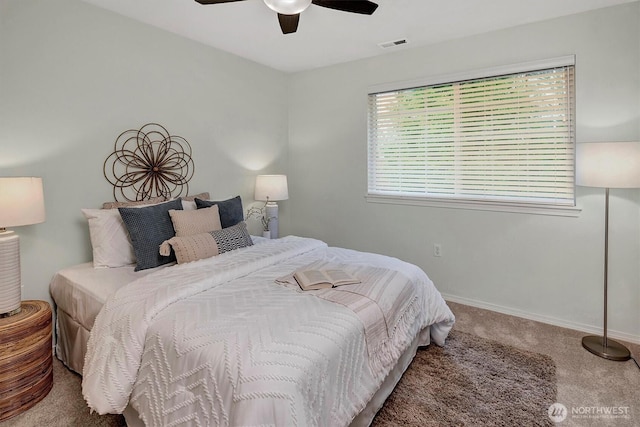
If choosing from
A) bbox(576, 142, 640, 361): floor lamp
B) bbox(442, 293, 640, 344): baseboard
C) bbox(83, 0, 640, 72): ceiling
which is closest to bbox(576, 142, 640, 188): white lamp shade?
bbox(576, 142, 640, 361): floor lamp

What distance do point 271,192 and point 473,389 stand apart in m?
2.60

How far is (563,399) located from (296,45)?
350cm

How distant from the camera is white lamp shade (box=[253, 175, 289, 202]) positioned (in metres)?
3.84

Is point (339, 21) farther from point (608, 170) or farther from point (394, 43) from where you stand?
point (608, 170)

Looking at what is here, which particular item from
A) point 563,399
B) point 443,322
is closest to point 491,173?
point 443,322

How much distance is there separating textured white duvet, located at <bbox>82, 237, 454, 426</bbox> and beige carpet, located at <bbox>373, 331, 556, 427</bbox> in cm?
32

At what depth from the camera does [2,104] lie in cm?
223

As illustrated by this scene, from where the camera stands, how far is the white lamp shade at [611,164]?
2.26 meters

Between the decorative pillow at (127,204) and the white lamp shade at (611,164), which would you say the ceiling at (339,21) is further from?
the decorative pillow at (127,204)

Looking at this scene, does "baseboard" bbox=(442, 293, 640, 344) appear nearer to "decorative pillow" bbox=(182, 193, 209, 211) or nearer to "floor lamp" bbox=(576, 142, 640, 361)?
"floor lamp" bbox=(576, 142, 640, 361)

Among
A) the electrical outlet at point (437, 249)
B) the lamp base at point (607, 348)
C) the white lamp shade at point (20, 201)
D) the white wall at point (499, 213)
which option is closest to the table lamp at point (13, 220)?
the white lamp shade at point (20, 201)

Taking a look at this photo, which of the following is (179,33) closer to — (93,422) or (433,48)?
(433,48)

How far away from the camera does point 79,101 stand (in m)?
2.59

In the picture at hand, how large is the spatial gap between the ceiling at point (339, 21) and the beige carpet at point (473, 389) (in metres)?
2.55
